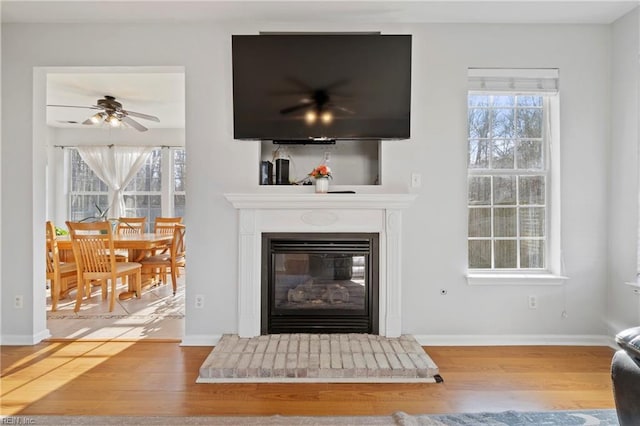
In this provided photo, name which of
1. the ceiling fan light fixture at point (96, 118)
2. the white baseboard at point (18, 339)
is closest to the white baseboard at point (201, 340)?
the white baseboard at point (18, 339)

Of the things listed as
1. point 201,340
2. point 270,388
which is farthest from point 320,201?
point 201,340

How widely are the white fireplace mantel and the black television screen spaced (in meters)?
0.55

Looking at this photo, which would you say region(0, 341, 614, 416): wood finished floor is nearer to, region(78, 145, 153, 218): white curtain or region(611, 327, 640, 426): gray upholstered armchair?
region(611, 327, 640, 426): gray upholstered armchair

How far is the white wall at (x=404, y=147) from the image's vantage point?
2969mm

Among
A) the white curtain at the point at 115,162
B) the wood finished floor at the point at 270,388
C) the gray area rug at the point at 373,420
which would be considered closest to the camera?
the gray area rug at the point at 373,420

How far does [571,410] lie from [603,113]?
7.38 ft

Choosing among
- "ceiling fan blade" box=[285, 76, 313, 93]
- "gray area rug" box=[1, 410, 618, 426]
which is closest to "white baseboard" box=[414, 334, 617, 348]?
"gray area rug" box=[1, 410, 618, 426]

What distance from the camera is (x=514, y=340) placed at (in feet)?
9.81

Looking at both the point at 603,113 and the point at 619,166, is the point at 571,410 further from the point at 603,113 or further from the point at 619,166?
the point at 603,113

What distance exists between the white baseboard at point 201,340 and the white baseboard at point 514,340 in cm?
157

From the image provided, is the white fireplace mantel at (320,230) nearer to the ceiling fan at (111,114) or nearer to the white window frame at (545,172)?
the white window frame at (545,172)

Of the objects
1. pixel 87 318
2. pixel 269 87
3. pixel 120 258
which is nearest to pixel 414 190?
pixel 269 87

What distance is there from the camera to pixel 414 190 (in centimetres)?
299

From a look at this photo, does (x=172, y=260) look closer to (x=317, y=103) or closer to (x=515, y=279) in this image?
(x=317, y=103)
